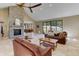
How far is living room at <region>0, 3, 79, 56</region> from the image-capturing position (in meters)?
3.06

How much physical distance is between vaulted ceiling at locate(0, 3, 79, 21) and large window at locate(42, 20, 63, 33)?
0.37ft

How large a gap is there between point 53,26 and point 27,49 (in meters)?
0.81

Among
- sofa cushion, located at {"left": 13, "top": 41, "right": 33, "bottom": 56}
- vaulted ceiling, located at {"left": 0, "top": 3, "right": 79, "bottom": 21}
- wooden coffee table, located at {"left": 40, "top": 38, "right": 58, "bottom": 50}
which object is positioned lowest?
sofa cushion, located at {"left": 13, "top": 41, "right": 33, "bottom": 56}

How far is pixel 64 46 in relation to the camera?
10.5ft

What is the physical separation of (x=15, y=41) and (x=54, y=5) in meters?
1.12

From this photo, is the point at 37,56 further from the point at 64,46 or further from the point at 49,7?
the point at 49,7

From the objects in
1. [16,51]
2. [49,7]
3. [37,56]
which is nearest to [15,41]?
[16,51]

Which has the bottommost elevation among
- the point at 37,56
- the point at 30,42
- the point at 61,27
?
the point at 37,56

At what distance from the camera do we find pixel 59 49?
314cm

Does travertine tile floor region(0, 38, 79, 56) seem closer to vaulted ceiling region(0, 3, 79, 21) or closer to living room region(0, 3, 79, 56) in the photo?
living room region(0, 3, 79, 56)

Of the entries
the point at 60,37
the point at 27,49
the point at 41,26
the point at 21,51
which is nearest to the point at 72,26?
the point at 60,37

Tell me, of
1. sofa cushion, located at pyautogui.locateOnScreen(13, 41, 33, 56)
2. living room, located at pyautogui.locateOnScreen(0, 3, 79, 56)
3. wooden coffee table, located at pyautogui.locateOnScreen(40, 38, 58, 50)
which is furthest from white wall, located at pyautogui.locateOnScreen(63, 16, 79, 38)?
sofa cushion, located at pyautogui.locateOnScreen(13, 41, 33, 56)

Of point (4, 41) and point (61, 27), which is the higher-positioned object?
point (61, 27)

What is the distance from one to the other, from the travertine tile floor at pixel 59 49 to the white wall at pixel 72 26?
176 millimetres
